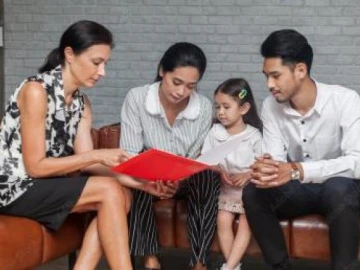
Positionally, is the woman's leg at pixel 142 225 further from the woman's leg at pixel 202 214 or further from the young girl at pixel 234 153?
the young girl at pixel 234 153

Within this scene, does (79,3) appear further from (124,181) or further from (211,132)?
(124,181)

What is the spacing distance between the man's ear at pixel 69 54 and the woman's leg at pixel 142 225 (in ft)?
2.05

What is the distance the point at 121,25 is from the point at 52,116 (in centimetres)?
167

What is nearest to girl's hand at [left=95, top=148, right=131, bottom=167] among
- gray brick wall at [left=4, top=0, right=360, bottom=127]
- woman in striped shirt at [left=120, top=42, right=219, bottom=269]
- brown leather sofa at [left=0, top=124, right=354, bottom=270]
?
woman in striped shirt at [left=120, top=42, right=219, bottom=269]

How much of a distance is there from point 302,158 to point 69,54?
1.07 meters

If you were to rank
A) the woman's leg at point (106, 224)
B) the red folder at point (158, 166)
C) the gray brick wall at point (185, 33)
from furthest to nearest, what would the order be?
the gray brick wall at point (185, 33), the woman's leg at point (106, 224), the red folder at point (158, 166)

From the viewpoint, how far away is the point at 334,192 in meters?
2.51

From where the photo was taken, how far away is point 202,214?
2.84 metres

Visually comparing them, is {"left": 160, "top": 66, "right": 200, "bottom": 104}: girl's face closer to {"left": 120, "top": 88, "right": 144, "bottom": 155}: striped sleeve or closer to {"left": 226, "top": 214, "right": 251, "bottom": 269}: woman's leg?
{"left": 120, "top": 88, "right": 144, "bottom": 155}: striped sleeve

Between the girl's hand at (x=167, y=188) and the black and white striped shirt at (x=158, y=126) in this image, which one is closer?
the girl's hand at (x=167, y=188)

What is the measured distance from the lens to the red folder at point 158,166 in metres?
2.29

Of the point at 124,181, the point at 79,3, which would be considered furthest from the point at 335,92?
the point at 79,3

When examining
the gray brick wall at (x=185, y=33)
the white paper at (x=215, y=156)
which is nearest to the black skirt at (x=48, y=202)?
the white paper at (x=215, y=156)

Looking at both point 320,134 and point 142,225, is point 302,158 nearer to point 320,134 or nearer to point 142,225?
point 320,134
